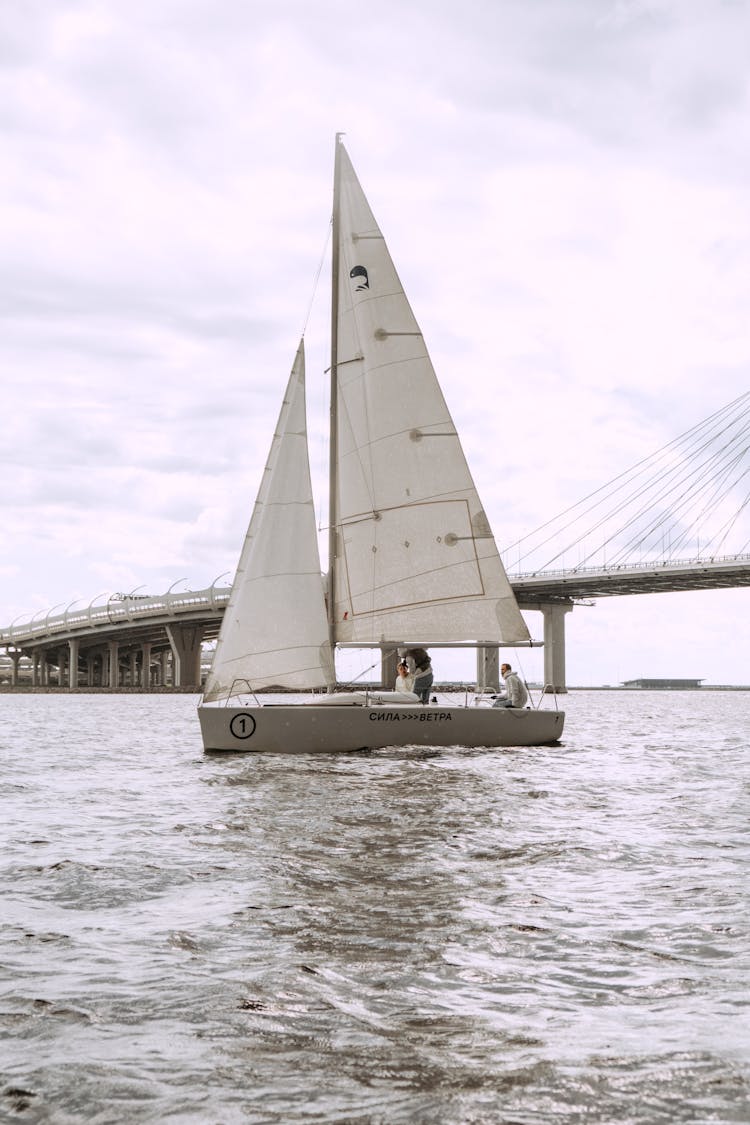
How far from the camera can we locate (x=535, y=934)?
610 cm

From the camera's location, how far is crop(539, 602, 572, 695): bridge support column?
9500 centimetres

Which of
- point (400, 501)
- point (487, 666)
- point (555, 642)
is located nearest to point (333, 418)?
point (400, 501)

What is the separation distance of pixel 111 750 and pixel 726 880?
18932 mm

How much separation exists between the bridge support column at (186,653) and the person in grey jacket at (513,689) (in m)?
87.1

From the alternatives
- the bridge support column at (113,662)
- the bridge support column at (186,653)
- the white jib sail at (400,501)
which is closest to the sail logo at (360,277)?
the white jib sail at (400,501)

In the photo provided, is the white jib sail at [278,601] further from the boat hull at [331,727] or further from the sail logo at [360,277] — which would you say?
the sail logo at [360,277]

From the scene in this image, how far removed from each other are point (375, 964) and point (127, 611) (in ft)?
323

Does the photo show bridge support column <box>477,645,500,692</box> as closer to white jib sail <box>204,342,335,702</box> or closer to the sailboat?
the sailboat

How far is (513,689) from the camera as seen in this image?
2042 cm

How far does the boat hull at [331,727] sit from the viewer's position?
17.9 m

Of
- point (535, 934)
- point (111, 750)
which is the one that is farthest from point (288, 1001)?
Answer: point (111, 750)

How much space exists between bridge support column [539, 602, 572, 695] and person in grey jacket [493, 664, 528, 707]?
7248 centimetres

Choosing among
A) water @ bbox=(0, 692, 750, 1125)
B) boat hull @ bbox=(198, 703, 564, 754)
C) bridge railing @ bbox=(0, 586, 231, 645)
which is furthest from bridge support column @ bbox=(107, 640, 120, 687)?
water @ bbox=(0, 692, 750, 1125)

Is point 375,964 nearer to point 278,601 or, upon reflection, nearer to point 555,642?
point 278,601
